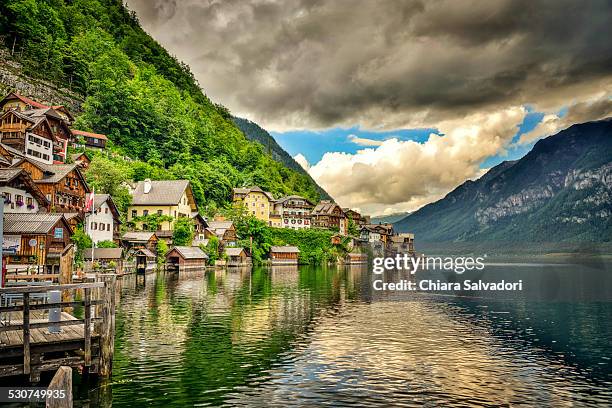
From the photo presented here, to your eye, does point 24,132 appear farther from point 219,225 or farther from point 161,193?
point 219,225

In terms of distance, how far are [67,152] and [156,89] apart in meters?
75.0

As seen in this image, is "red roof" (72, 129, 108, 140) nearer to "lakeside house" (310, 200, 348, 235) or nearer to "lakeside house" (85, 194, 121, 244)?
"lakeside house" (85, 194, 121, 244)

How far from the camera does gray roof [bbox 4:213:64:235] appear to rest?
59.6 meters

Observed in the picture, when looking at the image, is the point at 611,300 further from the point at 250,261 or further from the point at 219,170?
the point at 219,170

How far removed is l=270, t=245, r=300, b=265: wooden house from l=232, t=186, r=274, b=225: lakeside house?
19240 millimetres

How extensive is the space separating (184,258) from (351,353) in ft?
263

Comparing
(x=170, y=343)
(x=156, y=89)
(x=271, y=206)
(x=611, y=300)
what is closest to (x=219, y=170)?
(x=271, y=206)

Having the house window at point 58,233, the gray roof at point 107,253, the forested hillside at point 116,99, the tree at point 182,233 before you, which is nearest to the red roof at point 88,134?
the forested hillside at point 116,99

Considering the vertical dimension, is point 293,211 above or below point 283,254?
above

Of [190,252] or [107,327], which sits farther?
[190,252]

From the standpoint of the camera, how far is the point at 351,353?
32.2 m

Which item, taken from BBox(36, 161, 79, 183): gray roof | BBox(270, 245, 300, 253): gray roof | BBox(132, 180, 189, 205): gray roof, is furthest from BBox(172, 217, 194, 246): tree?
BBox(36, 161, 79, 183): gray roof

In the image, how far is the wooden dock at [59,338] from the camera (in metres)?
21.0

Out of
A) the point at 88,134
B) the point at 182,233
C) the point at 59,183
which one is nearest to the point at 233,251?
the point at 182,233
